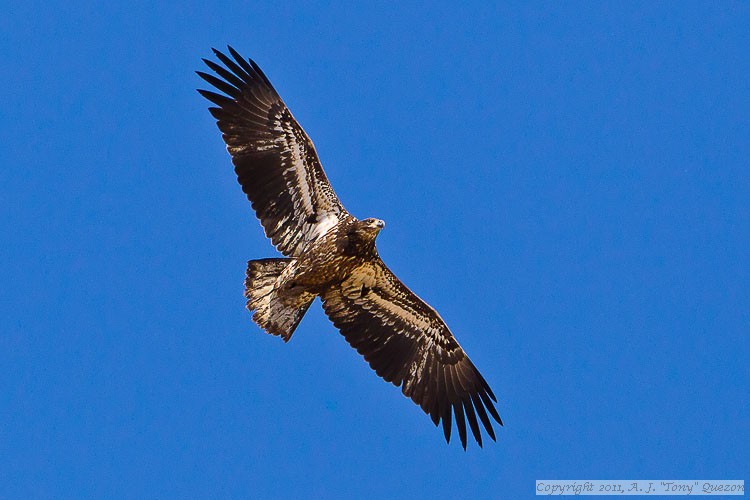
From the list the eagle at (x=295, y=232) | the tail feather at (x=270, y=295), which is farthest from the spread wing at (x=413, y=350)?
the tail feather at (x=270, y=295)

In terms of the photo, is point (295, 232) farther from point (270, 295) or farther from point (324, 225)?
point (270, 295)

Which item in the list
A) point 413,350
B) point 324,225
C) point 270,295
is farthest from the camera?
point 413,350

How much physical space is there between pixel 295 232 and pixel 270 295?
1033mm

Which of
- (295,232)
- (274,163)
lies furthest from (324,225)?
(274,163)

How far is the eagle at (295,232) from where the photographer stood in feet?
49.6

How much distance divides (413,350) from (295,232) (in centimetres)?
278

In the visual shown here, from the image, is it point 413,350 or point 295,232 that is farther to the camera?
point 413,350

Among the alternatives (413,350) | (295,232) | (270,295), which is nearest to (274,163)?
(295,232)

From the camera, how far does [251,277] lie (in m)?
15.3

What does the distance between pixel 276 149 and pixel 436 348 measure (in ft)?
13.6

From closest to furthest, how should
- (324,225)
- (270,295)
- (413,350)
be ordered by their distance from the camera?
(270,295)
(324,225)
(413,350)

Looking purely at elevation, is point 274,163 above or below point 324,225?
above

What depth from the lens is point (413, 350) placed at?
16438mm

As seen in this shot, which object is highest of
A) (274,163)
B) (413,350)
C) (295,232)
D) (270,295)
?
(274,163)
